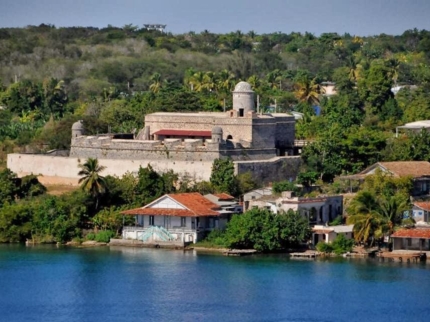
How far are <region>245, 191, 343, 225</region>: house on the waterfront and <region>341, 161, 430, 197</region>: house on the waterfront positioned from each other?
2609 millimetres

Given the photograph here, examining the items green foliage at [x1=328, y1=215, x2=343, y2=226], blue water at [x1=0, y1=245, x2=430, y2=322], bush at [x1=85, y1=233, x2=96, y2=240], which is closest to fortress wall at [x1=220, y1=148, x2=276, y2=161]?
green foliage at [x1=328, y1=215, x2=343, y2=226]

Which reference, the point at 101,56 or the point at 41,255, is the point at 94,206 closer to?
the point at 41,255

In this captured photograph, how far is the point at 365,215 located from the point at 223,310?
9009 mm

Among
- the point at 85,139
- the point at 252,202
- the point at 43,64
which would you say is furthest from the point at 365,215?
the point at 43,64

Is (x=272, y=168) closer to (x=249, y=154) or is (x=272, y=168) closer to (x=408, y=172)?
(x=249, y=154)

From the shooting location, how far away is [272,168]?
5497 cm

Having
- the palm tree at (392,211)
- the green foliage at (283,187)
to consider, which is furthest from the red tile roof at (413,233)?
the green foliage at (283,187)

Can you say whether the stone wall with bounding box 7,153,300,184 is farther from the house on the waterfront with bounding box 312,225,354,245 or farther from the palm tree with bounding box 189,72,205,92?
the palm tree with bounding box 189,72,205,92

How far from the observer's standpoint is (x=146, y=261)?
46531 mm

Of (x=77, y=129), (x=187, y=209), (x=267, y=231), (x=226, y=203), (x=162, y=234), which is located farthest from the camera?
(x=77, y=129)

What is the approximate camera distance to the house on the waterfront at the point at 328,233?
48.1m

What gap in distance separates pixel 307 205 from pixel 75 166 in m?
10.4

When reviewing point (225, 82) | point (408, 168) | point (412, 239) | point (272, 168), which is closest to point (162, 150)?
point (272, 168)

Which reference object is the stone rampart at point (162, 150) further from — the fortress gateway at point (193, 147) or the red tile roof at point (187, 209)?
the red tile roof at point (187, 209)
